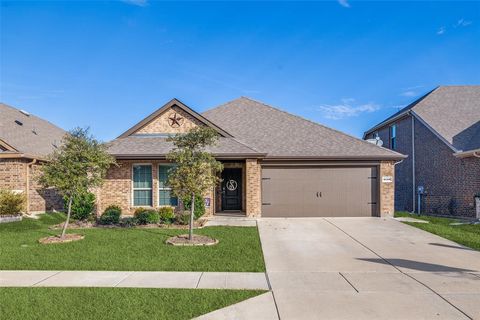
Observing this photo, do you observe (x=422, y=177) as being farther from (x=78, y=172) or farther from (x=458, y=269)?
(x=78, y=172)

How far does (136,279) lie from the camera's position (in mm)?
6141

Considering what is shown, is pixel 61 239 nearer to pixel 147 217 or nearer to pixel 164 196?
pixel 147 217

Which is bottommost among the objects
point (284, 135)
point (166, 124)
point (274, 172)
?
point (274, 172)

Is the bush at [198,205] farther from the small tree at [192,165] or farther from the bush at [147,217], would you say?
the small tree at [192,165]

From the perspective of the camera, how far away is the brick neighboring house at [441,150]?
1591cm

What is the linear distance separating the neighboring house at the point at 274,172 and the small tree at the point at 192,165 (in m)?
4.02

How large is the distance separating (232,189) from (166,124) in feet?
16.3

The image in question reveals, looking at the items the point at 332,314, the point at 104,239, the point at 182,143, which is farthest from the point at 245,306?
the point at 104,239

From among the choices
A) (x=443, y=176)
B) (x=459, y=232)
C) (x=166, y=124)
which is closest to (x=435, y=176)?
(x=443, y=176)

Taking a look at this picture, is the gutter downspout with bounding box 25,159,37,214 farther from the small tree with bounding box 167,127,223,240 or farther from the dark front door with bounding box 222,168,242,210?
the small tree with bounding box 167,127,223,240

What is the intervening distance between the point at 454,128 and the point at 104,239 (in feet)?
60.9

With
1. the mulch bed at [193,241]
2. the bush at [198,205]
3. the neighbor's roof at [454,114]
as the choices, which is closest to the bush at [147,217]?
the bush at [198,205]

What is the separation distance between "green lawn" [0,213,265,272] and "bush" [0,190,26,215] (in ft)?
7.82

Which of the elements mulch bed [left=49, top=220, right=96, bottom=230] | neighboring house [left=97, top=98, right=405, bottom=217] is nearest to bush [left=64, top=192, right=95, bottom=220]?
mulch bed [left=49, top=220, right=96, bottom=230]
